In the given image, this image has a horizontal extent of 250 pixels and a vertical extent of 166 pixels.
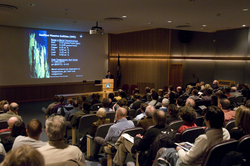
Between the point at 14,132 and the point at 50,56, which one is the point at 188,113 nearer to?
the point at 14,132

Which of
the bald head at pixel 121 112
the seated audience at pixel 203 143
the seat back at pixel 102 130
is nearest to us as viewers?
the seated audience at pixel 203 143

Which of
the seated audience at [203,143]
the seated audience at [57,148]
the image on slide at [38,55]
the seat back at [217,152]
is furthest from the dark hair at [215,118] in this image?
the image on slide at [38,55]

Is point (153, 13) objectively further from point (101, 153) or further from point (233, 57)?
point (233, 57)

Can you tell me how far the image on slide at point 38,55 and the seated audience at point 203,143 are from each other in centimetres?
1030

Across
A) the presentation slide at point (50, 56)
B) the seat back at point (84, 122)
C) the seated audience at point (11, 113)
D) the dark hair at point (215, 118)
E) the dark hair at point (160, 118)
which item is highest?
the presentation slide at point (50, 56)

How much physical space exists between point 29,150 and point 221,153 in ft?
6.13

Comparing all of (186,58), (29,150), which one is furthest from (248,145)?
(186,58)

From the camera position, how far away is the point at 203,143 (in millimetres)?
2148

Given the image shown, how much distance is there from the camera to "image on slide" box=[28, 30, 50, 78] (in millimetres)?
10844

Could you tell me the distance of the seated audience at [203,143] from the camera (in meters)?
2.14

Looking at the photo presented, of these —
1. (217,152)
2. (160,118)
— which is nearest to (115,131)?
(160,118)

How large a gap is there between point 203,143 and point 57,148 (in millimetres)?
1506

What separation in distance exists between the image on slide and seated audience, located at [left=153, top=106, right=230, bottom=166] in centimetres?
1030

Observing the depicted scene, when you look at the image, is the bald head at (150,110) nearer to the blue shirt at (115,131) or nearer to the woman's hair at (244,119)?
the blue shirt at (115,131)
